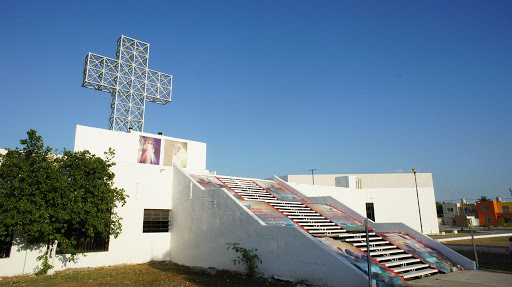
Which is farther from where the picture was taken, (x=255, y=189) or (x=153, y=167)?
(x=255, y=189)

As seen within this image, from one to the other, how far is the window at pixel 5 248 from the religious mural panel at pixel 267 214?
942 centimetres

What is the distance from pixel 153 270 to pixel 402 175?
142 feet

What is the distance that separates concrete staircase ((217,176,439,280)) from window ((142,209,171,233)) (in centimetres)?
363

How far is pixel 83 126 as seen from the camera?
60.8 feet

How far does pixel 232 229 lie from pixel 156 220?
5488 mm

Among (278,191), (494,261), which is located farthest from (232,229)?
(494,261)

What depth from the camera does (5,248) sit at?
1266 cm

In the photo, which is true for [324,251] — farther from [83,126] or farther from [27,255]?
[83,126]

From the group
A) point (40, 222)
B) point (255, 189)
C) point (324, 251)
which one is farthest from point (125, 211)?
point (324, 251)

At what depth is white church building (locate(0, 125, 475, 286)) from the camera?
10.3 meters

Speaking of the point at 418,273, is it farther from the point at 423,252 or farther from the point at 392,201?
the point at 392,201

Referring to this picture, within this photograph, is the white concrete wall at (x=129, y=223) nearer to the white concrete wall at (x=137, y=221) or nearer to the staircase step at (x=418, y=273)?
the white concrete wall at (x=137, y=221)

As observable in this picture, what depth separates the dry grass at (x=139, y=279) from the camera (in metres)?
10.7

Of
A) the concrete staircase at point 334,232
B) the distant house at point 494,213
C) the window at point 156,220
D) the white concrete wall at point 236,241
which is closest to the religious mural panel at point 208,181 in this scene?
the concrete staircase at point 334,232
